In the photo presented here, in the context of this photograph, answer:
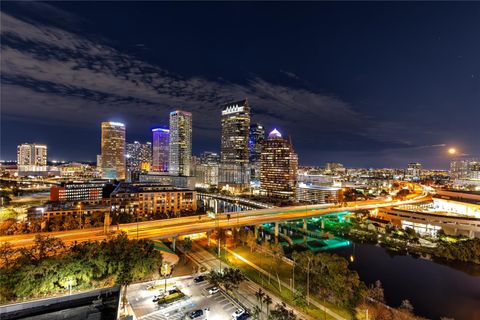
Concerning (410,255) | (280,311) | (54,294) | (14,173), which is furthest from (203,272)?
(14,173)

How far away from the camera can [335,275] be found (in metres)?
16.5

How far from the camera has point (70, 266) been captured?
16.6m

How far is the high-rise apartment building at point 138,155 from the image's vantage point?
158m

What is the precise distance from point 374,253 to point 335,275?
57.1ft

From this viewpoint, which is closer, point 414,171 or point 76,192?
point 76,192

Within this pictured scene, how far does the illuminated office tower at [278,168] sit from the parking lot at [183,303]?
63387mm

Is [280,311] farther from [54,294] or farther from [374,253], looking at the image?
[374,253]

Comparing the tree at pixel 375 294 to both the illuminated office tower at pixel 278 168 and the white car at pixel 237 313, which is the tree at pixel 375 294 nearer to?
the white car at pixel 237 313

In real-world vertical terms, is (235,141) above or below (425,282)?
above

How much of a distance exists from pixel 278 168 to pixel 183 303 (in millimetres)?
70445

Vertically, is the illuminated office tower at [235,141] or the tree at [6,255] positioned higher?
the illuminated office tower at [235,141]

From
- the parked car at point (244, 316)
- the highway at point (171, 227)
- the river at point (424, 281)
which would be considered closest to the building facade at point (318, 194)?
the highway at point (171, 227)

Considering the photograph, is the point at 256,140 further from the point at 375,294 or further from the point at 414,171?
the point at 375,294

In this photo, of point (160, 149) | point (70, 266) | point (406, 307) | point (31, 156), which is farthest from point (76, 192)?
point (31, 156)
